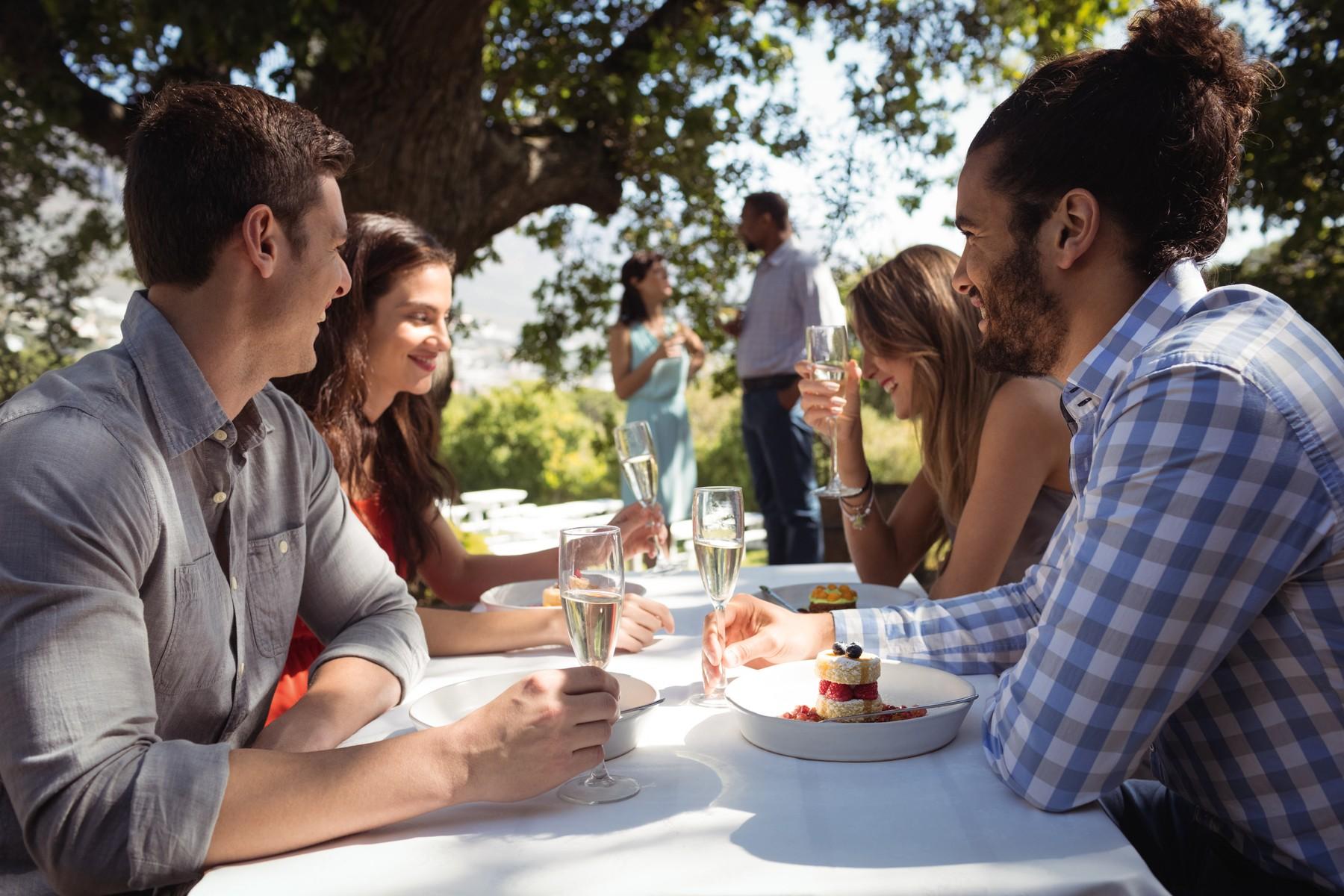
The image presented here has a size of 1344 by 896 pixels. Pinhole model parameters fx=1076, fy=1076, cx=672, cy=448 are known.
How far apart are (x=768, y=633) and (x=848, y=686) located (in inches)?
14.7

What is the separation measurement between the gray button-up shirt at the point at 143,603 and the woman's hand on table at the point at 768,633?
0.55m

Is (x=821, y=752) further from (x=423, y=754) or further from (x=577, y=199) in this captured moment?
(x=577, y=199)

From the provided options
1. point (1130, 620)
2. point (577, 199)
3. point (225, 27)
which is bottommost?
point (1130, 620)

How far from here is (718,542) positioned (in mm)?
1684

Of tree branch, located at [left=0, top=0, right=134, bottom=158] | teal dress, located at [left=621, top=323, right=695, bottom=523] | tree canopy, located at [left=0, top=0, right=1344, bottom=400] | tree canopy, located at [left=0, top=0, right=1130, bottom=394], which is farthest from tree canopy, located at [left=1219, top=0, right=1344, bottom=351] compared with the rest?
tree branch, located at [left=0, top=0, right=134, bottom=158]

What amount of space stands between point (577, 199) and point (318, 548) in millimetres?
5207

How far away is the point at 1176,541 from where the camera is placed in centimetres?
122

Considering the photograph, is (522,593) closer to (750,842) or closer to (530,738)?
(530,738)

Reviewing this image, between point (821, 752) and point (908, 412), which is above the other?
point (908, 412)

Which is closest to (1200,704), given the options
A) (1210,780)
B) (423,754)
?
(1210,780)

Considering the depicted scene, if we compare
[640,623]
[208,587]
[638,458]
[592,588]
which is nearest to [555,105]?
[638,458]

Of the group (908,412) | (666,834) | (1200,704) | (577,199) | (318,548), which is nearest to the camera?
(666,834)

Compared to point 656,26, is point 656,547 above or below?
below

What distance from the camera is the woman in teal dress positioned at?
22.7 ft
